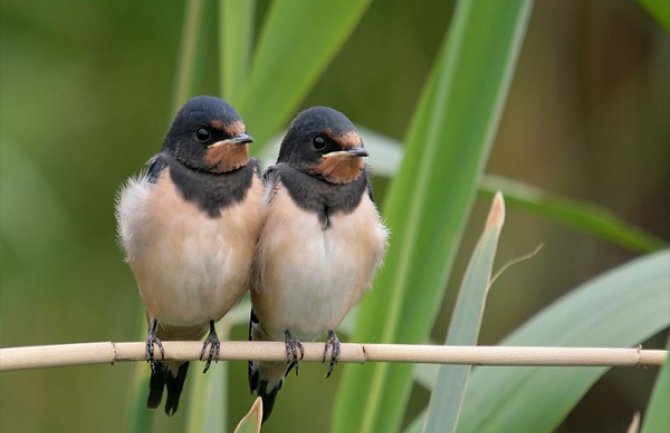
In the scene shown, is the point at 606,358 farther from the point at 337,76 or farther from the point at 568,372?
the point at 337,76

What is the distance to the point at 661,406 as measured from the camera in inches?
40.1

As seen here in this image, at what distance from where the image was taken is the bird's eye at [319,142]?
5.30 feet

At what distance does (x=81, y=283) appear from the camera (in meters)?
3.11

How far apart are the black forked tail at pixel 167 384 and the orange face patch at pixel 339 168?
320 mm

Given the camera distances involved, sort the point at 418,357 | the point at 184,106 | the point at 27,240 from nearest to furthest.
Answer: the point at 418,357
the point at 184,106
the point at 27,240

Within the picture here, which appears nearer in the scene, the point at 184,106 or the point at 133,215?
the point at 184,106

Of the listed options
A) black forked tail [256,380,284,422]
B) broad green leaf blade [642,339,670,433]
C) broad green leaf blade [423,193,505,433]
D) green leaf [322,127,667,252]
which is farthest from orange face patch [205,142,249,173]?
broad green leaf blade [642,339,670,433]

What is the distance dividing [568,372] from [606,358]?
186 millimetres

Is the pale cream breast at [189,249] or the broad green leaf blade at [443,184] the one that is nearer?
the broad green leaf blade at [443,184]

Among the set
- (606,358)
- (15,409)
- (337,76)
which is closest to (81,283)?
(15,409)

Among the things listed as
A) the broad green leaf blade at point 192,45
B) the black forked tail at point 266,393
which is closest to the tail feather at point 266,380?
the black forked tail at point 266,393

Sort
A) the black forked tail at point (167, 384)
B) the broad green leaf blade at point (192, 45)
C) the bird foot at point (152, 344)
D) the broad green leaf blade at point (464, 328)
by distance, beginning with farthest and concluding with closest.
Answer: the black forked tail at point (167, 384) → the broad green leaf blade at point (192, 45) → the bird foot at point (152, 344) → the broad green leaf blade at point (464, 328)

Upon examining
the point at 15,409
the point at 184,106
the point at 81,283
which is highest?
the point at 184,106

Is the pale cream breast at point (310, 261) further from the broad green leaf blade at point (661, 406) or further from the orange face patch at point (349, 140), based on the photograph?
the broad green leaf blade at point (661, 406)
